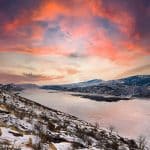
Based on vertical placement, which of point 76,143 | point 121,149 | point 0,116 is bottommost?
point 121,149

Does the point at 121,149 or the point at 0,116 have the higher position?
the point at 0,116

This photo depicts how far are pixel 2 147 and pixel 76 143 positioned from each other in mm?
28437

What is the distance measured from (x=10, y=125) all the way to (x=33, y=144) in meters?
18.9

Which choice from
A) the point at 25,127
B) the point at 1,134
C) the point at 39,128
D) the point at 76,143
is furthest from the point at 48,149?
the point at 39,128

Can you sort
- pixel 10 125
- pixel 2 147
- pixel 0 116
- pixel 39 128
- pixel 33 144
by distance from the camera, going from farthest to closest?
pixel 39 128 → pixel 0 116 → pixel 10 125 → pixel 33 144 → pixel 2 147

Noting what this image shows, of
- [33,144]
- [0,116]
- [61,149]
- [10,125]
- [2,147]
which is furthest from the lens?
[0,116]

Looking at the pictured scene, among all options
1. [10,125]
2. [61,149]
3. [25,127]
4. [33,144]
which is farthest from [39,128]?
[33,144]

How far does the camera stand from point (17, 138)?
54812 mm

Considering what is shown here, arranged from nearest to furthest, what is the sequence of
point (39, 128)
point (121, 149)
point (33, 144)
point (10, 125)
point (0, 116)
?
point (33, 144)
point (10, 125)
point (0, 116)
point (39, 128)
point (121, 149)

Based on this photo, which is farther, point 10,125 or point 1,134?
point 10,125

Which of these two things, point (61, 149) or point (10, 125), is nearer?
point (61, 149)

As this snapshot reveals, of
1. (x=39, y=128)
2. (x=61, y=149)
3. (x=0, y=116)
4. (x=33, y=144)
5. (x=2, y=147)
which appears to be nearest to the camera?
(x=2, y=147)

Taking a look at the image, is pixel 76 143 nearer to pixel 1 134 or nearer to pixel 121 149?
pixel 1 134

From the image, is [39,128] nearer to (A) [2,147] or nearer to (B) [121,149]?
(B) [121,149]
